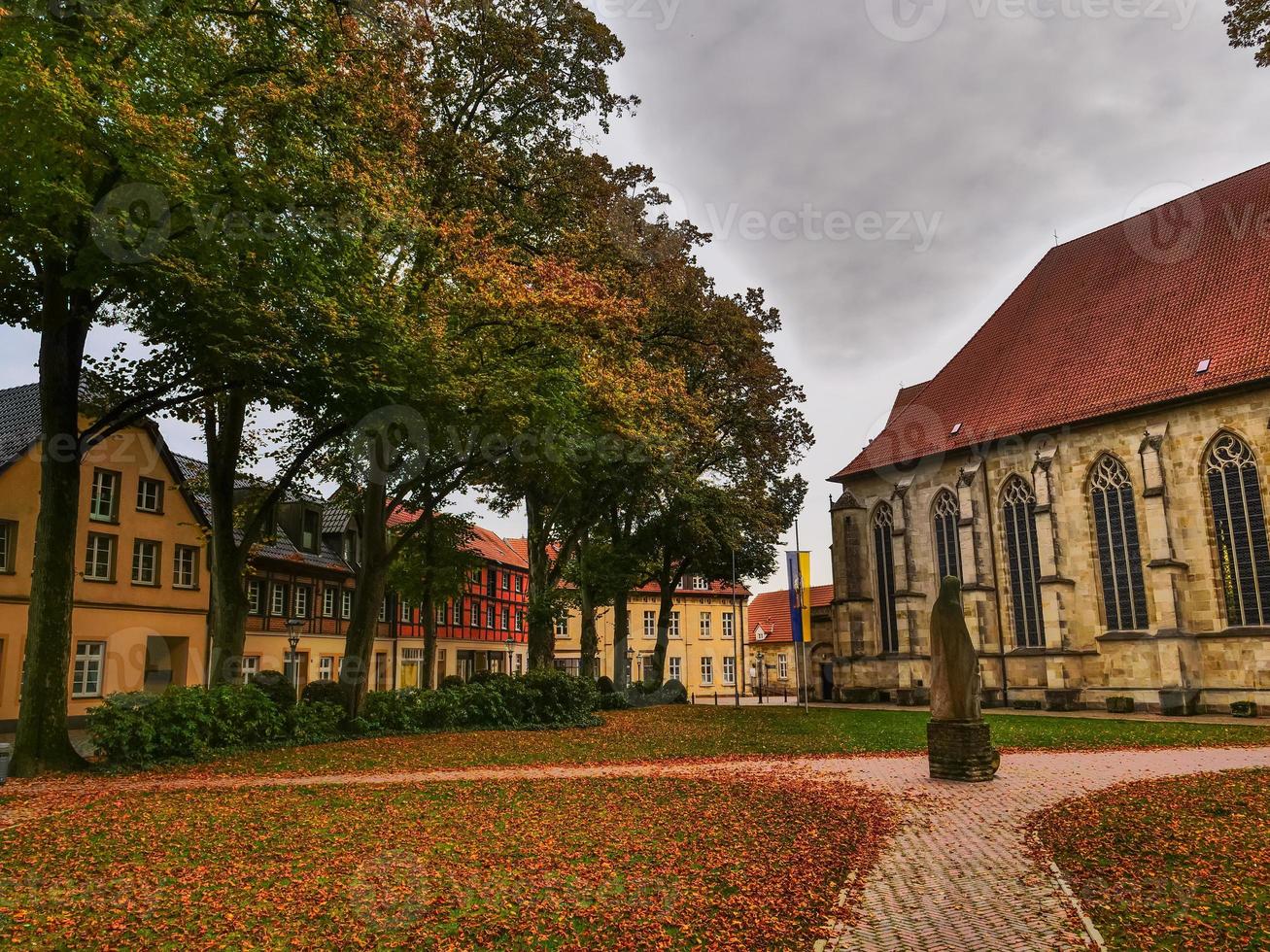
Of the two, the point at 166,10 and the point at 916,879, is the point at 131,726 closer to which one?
the point at 166,10

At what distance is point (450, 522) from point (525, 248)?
36.1 ft

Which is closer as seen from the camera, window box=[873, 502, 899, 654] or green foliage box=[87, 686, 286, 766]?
green foliage box=[87, 686, 286, 766]

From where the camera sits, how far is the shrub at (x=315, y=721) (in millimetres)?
17281

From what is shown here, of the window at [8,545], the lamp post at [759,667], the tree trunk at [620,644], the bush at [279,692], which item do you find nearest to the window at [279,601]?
the window at [8,545]

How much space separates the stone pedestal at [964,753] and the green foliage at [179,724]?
11.7 m

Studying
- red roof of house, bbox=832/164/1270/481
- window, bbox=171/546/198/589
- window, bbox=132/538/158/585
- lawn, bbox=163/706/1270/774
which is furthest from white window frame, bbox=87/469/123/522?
red roof of house, bbox=832/164/1270/481

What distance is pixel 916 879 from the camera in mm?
6945

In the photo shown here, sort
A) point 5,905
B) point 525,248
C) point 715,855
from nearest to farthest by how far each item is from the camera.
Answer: point 5,905, point 715,855, point 525,248

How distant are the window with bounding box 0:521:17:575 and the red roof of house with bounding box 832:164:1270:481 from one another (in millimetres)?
29206

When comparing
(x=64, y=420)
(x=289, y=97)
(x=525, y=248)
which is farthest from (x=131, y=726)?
(x=525, y=248)

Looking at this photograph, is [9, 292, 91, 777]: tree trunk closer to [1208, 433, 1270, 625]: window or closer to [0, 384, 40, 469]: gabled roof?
[0, 384, 40, 469]: gabled roof

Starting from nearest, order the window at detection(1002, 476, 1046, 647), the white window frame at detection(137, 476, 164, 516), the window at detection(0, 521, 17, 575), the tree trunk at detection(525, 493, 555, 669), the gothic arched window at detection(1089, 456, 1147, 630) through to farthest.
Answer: the window at detection(0, 521, 17, 575) < the tree trunk at detection(525, 493, 555, 669) < the gothic arched window at detection(1089, 456, 1147, 630) < the white window frame at detection(137, 476, 164, 516) < the window at detection(1002, 476, 1046, 647)

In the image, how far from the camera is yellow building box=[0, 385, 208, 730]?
918 inches

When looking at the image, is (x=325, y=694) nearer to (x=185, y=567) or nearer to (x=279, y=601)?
(x=185, y=567)
